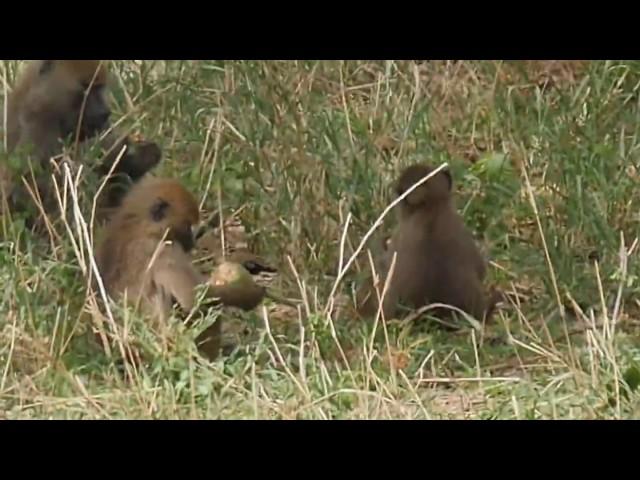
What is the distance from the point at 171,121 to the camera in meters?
8.70

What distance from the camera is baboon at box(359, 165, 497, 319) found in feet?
23.0

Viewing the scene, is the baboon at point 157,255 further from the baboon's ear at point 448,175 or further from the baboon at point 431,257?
the baboon's ear at point 448,175

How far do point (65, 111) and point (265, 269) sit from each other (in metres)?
1.51

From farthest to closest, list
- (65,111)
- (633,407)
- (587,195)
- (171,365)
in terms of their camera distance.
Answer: (65,111) < (587,195) < (171,365) < (633,407)

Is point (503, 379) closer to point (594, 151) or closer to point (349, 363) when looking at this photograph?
point (349, 363)

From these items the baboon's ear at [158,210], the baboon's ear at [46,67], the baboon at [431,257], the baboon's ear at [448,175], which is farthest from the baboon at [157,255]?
the baboon's ear at [46,67]

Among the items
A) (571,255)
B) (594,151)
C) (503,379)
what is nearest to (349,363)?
(503,379)

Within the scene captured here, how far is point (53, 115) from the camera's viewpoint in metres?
8.59

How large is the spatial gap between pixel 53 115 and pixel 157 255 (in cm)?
209

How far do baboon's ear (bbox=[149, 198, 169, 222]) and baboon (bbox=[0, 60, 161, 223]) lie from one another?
115cm

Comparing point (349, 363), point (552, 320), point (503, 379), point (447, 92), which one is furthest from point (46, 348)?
point (447, 92)

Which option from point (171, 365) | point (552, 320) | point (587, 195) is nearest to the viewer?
point (171, 365)

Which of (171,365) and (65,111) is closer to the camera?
(171,365)
